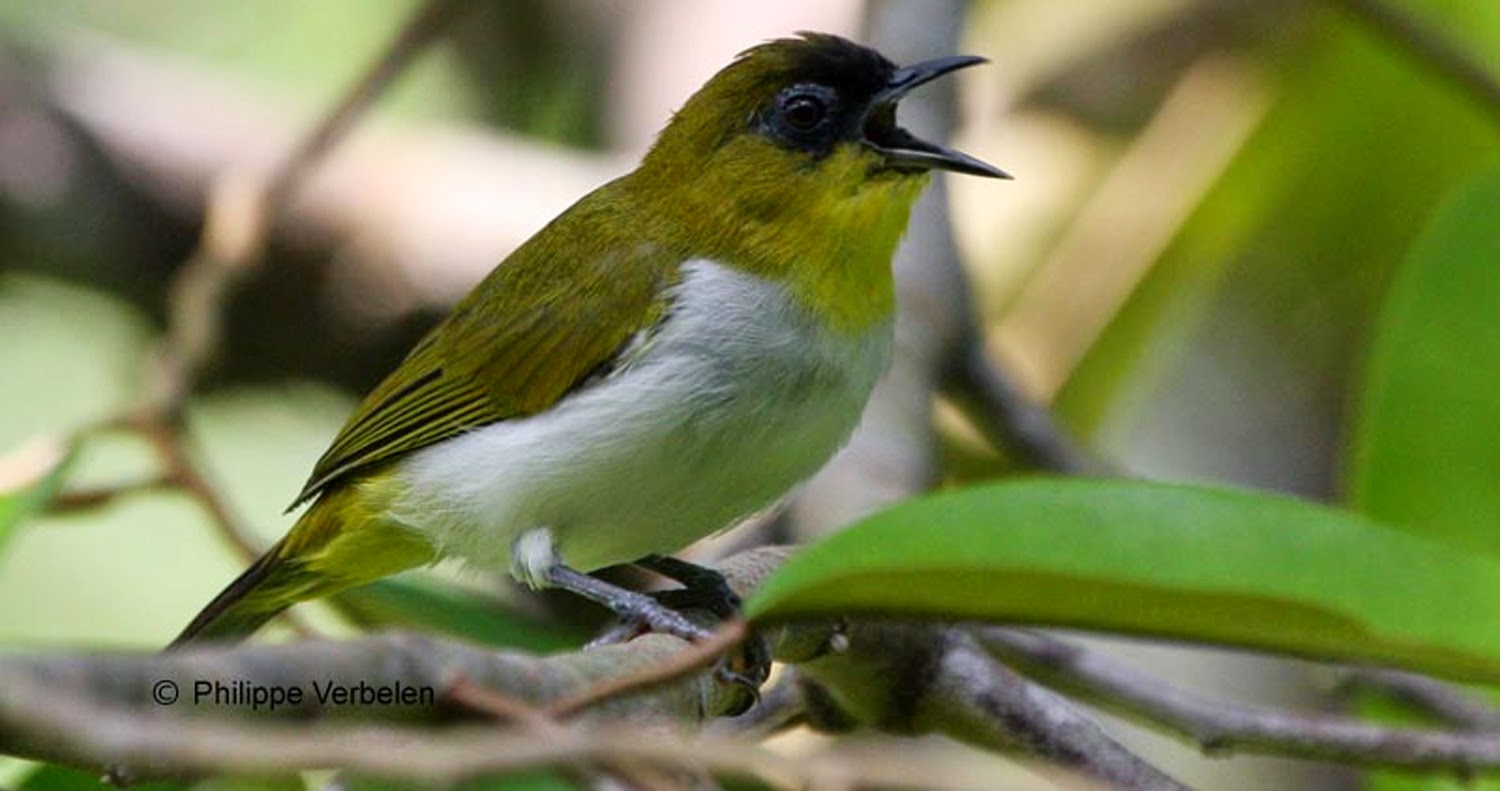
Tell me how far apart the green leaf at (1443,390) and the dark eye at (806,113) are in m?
0.97

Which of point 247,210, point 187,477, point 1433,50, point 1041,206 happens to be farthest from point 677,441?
point 1041,206

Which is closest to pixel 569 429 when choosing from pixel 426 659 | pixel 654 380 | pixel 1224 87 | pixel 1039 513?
pixel 654 380

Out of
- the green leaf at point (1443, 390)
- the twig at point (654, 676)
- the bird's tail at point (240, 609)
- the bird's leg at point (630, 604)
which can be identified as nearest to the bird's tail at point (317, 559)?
the bird's tail at point (240, 609)

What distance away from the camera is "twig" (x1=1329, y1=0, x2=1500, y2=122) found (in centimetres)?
389

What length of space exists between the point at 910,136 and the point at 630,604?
3.34ft

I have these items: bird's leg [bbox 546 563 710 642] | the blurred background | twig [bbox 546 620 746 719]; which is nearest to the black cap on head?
bird's leg [bbox 546 563 710 642]

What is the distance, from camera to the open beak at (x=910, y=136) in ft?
10.1

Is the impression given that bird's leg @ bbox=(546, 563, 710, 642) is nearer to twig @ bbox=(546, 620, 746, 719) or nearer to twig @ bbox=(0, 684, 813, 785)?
twig @ bbox=(546, 620, 746, 719)

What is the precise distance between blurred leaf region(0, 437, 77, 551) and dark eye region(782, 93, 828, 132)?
1262mm

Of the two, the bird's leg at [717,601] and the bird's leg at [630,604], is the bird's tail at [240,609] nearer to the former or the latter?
the bird's leg at [630,604]

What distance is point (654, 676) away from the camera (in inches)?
60.4

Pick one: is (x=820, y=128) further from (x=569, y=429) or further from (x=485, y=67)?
(x=485, y=67)

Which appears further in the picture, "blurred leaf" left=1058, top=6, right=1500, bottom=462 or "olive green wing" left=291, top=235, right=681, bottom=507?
"blurred leaf" left=1058, top=6, right=1500, bottom=462

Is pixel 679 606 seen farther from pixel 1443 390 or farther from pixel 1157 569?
pixel 1157 569
